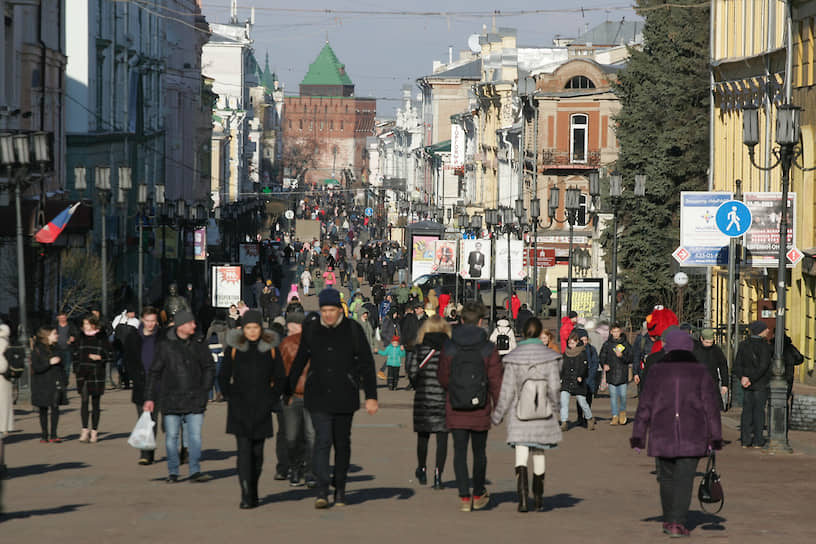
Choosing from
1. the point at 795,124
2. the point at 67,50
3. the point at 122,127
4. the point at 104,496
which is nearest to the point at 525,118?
the point at 122,127

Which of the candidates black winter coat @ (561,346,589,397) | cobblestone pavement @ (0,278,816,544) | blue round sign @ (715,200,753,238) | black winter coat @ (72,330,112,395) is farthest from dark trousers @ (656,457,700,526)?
blue round sign @ (715,200,753,238)

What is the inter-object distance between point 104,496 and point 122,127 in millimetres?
47029

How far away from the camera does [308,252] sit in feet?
292

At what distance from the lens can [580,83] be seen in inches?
2837

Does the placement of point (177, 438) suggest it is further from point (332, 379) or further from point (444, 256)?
point (444, 256)

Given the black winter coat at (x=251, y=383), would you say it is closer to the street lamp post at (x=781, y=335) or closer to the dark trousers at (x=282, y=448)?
the dark trousers at (x=282, y=448)

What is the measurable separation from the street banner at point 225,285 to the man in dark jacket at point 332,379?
31375 mm

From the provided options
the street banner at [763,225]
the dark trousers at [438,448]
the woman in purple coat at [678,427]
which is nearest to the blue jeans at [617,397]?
the street banner at [763,225]

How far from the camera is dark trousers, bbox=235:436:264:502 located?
475 inches

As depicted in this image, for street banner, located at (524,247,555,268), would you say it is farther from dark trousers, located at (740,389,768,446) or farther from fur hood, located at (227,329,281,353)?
fur hood, located at (227,329,281,353)

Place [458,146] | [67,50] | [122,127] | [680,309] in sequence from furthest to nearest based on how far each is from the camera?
1. [458,146]
2. [122,127]
3. [67,50]
4. [680,309]

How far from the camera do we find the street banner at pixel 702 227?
2636 cm

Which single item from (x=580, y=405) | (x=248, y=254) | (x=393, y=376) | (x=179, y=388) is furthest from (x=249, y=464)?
(x=248, y=254)

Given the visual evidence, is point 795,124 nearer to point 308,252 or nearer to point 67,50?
point 67,50
